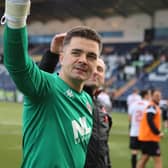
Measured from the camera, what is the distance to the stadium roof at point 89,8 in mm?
33562

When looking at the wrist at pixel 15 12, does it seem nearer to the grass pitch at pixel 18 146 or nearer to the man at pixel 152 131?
the man at pixel 152 131

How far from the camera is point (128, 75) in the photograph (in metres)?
31.8

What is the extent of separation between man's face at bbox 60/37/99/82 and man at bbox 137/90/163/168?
5.61 m

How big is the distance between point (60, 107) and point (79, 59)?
0.91ft

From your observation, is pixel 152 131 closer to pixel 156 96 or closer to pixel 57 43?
pixel 156 96

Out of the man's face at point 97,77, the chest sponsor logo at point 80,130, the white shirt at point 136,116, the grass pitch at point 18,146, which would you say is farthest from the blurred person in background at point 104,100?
the chest sponsor logo at point 80,130

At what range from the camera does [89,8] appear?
36156 millimetres

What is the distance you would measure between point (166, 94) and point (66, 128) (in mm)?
26363

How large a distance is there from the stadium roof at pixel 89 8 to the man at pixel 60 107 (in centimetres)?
3027

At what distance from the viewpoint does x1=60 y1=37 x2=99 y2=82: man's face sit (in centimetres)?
234

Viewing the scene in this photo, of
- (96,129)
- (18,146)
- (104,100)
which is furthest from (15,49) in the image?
(104,100)

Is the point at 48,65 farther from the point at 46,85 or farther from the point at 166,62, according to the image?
the point at 166,62

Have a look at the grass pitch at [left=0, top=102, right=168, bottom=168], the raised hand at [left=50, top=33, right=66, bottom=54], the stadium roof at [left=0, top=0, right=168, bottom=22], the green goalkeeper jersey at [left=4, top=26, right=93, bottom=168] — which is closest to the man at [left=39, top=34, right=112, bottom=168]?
the raised hand at [left=50, top=33, right=66, bottom=54]

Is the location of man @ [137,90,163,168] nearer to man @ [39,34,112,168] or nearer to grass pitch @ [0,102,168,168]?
grass pitch @ [0,102,168,168]
